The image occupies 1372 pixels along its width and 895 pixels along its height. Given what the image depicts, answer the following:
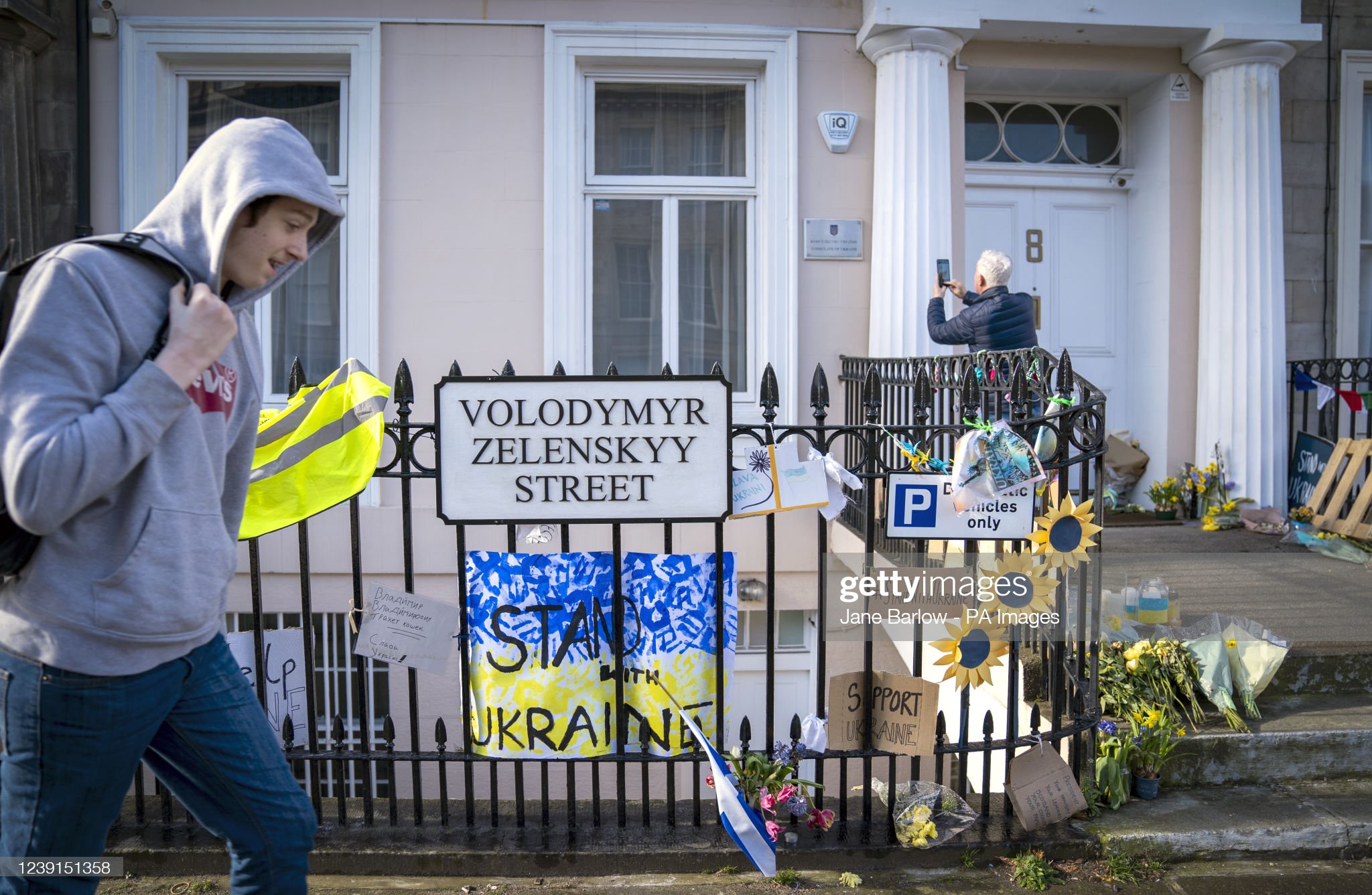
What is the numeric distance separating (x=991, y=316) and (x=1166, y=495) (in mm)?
2638

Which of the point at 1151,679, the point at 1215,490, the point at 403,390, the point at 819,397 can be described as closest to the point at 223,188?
the point at 403,390

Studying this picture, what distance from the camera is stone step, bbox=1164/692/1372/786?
11.1 ft

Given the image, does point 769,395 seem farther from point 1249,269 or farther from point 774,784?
point 1249,269

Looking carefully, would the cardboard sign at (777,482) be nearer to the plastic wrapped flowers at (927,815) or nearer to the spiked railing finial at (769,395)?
the spiked railing finial at (769,395)

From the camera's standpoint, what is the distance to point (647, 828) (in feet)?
10.3

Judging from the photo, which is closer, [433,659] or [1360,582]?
[433,659]

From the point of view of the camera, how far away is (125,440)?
1.56 meters

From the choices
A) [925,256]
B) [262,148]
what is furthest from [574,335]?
[262,148]

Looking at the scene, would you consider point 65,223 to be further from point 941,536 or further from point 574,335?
point 941,536

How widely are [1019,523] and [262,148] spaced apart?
2.36m

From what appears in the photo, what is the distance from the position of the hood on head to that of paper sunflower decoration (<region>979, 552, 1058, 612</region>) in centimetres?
226

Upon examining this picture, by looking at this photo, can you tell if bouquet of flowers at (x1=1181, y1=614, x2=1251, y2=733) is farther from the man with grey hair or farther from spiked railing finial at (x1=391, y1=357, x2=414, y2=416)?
spiked railing finial at (x1=391, y1=357, x2=414, y2=416)

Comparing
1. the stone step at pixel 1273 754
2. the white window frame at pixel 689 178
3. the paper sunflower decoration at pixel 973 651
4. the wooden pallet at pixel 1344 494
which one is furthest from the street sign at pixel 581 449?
the wooden pallet at pixel 1344 494

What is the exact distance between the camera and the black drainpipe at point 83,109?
666cm
